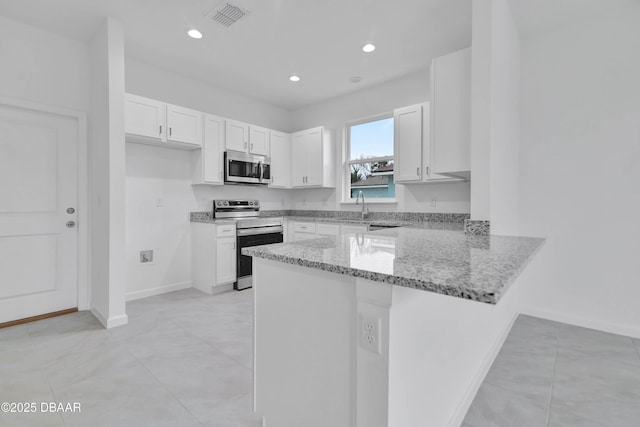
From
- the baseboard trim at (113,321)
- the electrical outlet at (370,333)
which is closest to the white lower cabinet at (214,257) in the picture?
the baseboard trim at (113,321)

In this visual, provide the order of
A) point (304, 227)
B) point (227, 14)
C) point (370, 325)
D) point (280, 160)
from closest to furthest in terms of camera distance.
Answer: point (370, 325) → point (227, 14) → point (304, 227) → point (280, 160)

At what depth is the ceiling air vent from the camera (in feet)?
8.34

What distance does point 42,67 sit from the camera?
2.89m

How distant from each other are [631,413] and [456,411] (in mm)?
965

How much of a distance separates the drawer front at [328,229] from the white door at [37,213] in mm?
2686

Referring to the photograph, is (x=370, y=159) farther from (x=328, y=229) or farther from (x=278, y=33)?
(x=278, y=33)

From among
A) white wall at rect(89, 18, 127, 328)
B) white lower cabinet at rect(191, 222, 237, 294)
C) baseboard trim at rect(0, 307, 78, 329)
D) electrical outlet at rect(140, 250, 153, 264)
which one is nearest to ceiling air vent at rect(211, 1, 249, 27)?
white wall at rect(89, 18, 127, 328)

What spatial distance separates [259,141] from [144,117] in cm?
155

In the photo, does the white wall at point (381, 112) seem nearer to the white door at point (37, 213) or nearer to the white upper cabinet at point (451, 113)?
the white upper cabinet at point (451, 113)

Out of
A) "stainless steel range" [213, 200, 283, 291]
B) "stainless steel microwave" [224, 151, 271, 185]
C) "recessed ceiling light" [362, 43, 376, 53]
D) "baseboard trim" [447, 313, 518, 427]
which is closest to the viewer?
"baseboard trim" [447, 313, 518, 427]

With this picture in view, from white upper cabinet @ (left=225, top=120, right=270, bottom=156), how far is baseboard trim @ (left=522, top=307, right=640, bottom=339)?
12.4ft

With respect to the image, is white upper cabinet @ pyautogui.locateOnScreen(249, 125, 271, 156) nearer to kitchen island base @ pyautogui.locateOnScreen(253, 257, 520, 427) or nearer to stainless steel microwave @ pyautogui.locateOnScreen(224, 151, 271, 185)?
stainless steel microwave @ pyautogui.locateOnScreen(224, 151, 271, 185)

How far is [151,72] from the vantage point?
3.66 m

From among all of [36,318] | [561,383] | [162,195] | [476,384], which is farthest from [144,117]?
[561,383]
